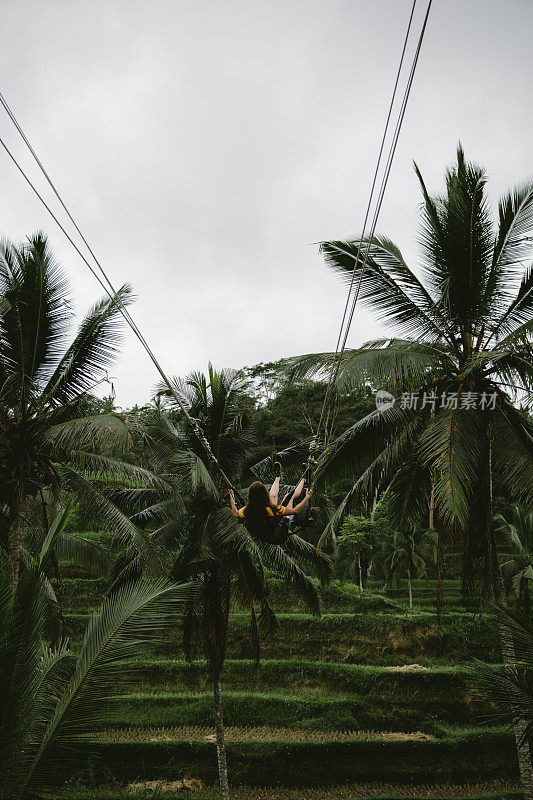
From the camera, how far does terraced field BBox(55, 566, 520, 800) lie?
499 inches

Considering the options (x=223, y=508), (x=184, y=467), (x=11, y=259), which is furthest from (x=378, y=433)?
(x=11, y=259)

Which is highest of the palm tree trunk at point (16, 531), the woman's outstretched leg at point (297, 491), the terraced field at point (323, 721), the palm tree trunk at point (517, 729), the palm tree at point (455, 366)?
the palm tree at point (455, 366)

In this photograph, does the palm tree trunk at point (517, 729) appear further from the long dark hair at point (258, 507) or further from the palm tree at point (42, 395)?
the palm tree at point (42, 395)

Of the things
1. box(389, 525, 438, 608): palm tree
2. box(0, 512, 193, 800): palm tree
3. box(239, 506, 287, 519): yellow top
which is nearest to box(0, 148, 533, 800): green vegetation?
box(0, 512, 193, 800): palm tree

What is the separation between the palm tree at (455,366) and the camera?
262 inches

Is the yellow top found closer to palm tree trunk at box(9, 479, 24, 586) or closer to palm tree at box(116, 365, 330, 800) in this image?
palm tree at box(116, 365, 330, 800)

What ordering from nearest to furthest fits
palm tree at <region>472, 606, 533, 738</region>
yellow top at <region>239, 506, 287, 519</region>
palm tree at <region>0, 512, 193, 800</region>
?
palm tree at <region>0, 512, 193, 800</region>
palm tree at <region>472, 606, 533, 738</region>
yellow top at <region>239, 506, 287, 519</region>

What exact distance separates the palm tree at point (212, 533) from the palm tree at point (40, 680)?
4126mm

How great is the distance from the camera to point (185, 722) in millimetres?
14148

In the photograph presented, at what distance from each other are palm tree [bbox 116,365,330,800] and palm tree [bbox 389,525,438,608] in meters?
11.9

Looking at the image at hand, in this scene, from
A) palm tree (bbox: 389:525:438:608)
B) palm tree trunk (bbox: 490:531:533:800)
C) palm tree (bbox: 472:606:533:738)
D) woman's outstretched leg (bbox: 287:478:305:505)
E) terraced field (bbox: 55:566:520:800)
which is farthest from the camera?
palm tree (bbox: 389:525:438:608)

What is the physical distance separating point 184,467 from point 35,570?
19.2 ft

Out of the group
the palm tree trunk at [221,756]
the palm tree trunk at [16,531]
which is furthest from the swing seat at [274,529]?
the palm tree trunk at [221,756]

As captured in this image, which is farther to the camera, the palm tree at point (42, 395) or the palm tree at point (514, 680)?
the palm tree at point (42, 395)
